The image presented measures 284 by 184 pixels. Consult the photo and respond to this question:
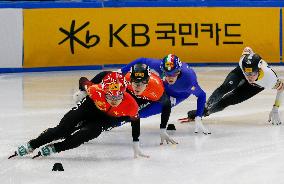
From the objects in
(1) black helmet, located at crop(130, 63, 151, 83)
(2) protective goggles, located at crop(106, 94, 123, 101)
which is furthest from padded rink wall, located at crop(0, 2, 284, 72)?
(2) protective goggles, located at crop(106, 94, 123, 101)

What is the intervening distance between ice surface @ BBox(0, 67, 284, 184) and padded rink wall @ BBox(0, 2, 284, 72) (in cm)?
359

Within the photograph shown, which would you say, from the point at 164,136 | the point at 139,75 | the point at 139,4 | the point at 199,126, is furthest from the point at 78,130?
the point at 139,4

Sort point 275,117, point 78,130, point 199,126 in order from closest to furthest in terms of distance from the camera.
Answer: point 78,130, point 199,126, point 275,117

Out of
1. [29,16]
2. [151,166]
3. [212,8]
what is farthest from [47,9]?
[151,166]

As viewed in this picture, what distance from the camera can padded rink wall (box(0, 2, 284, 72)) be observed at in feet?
53.6

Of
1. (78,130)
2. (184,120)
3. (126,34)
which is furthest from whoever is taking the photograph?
(126,34)

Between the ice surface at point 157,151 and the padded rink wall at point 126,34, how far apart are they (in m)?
3.59

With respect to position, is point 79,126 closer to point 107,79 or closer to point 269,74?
point 107,79

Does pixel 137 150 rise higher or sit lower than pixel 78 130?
lower

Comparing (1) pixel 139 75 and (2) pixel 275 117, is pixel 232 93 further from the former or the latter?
(1) pixel 139 75

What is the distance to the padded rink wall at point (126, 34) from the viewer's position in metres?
16.3

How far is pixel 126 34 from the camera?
55.9 feet

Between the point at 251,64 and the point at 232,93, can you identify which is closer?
the point at 251,64

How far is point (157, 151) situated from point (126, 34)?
27.8 feet
